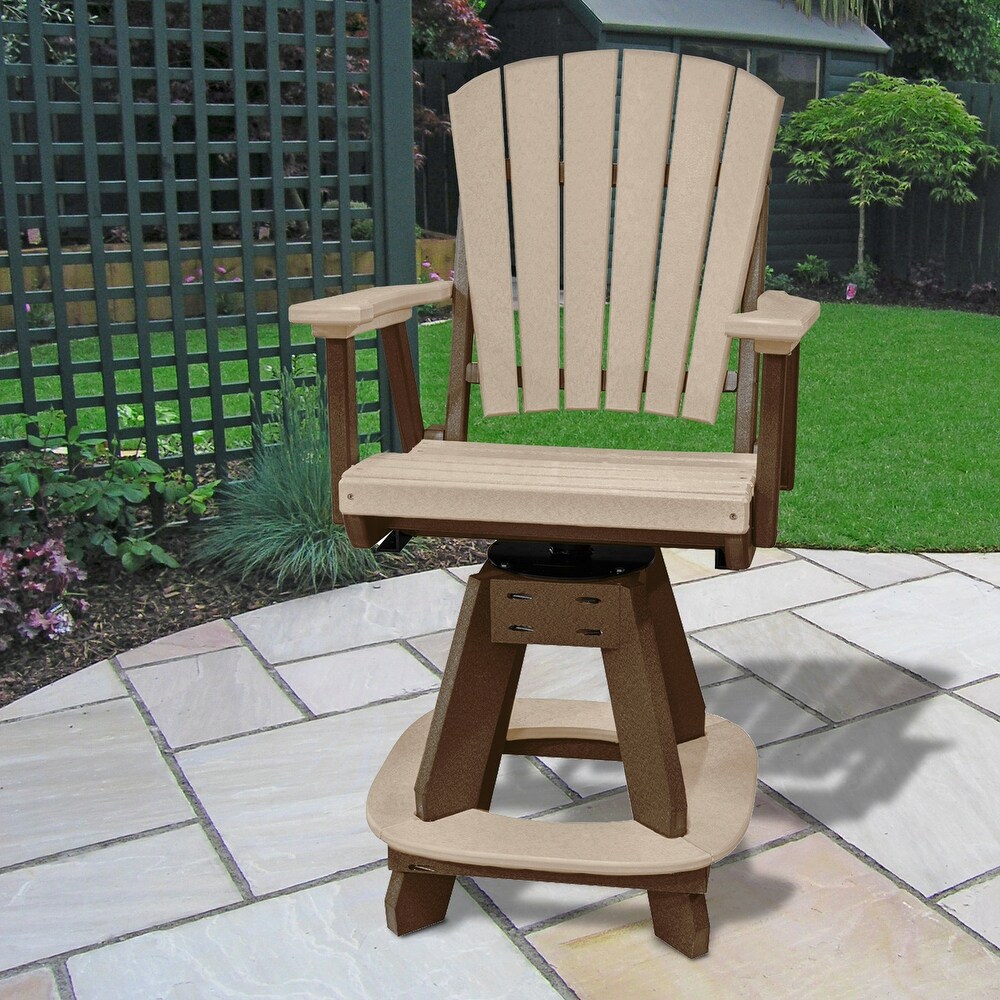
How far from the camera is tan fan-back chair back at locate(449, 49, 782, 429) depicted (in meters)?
2.02

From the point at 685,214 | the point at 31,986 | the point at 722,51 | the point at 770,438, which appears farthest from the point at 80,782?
the point at 722,51

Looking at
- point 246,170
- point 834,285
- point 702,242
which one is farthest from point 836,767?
point 834,285

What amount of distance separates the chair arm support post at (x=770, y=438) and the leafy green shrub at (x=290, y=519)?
1494 mm

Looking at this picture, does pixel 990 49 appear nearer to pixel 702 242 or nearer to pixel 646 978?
pixel 702 242

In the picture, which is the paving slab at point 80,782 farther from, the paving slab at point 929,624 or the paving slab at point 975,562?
the paving slab at point 975,562

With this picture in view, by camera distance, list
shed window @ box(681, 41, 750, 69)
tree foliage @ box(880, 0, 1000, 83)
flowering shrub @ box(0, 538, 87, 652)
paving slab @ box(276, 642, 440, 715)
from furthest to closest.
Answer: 1. tree foliage @ box(880, 0, 1000, 83)
2. shed window @ box(681, 41, 750, 69)
3. flowering shrub @ box(0, 538, 87, 652)
4. paving slab @ box(276, 642, 440, 715)

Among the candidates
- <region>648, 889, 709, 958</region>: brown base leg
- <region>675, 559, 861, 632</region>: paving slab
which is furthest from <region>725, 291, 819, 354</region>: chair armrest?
<region>675, 559, 861, 632</region>: paving slab

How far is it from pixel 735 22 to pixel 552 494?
8.39 metres

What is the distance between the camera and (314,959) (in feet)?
5.22

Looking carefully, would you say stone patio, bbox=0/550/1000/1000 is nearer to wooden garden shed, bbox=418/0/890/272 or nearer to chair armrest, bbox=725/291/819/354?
chair armrest, bbox=725/291/819/354

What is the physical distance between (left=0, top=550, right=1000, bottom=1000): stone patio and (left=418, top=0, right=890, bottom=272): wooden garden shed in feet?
22.2

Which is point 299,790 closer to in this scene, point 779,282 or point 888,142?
point 779,282

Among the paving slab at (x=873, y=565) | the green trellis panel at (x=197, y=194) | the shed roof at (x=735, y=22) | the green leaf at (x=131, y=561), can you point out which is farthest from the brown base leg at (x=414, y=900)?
the shed roof at (x=735, y=22)

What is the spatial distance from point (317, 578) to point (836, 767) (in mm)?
1362
